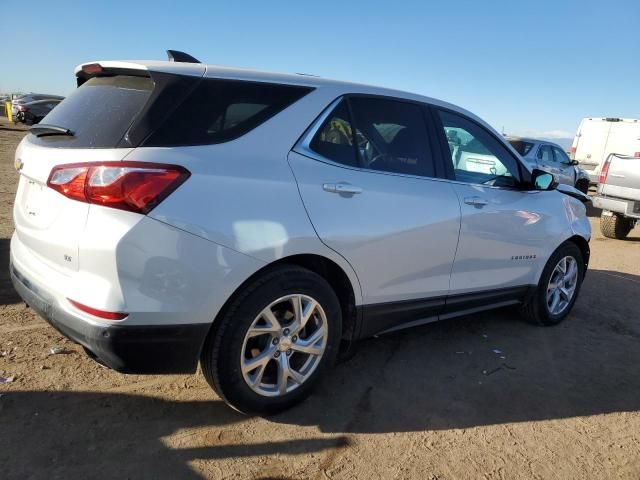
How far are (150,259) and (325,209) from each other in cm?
96

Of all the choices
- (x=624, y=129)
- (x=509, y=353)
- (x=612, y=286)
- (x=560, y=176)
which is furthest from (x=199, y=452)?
(x=624, y=129)

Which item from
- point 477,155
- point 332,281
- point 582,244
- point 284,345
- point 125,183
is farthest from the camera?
point 582,244

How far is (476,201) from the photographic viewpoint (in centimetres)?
374

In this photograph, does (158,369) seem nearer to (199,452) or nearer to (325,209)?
(199,452)

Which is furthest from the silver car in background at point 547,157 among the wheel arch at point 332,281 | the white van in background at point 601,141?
the wheel arch at point 332,281

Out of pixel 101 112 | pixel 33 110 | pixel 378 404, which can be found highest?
pixel 101 112

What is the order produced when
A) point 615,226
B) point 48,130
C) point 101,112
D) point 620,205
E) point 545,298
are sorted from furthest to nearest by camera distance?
point 615,226 < point 620,205 < point 545,298 < point 48,130 < point 101,112

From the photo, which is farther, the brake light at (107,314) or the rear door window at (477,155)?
the rear door window at (477,155)

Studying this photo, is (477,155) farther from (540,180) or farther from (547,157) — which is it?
(547,157)

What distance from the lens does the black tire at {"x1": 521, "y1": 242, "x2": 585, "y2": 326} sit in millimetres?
4562

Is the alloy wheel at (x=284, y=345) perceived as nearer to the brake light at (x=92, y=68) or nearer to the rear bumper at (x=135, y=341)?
the rear bumper at (x=135, y=341)

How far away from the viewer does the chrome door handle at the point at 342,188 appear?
2.88m

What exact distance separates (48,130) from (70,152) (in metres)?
0.41

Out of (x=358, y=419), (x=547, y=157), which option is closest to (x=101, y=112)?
(x=358, y=419)
